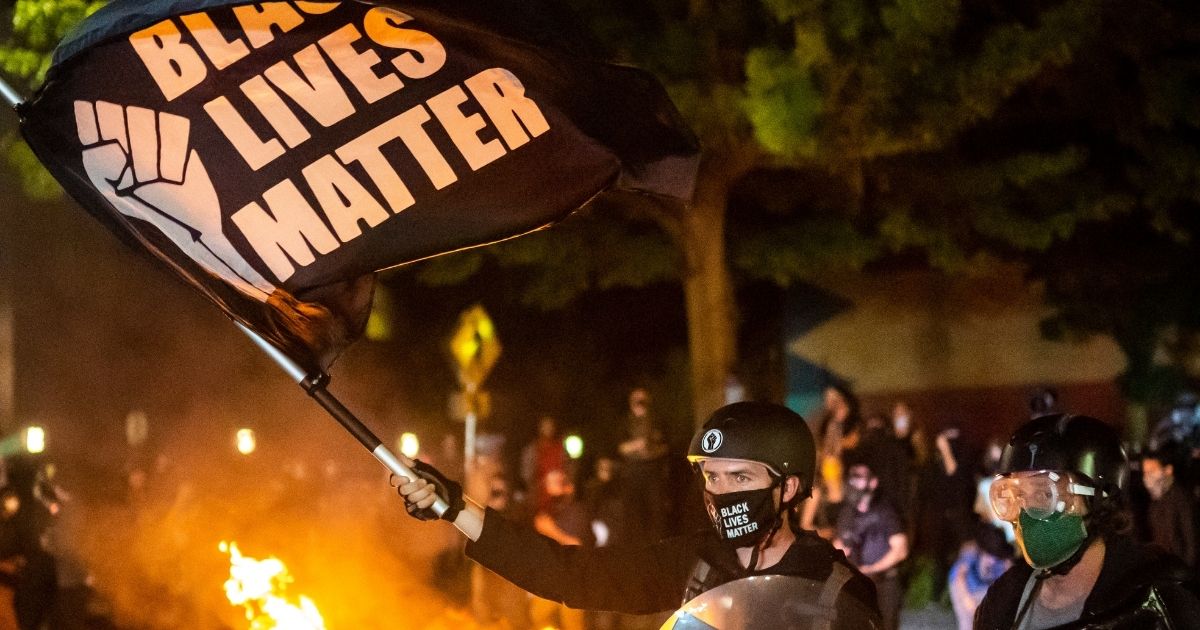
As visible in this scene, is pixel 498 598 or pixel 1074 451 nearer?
pixel 1074 451

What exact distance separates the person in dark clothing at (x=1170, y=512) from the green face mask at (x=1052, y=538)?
7600 millimetres

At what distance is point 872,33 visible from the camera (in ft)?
37.9

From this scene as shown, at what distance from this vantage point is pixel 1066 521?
3.83 m

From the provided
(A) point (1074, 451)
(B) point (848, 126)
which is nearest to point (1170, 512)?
(B) point (848, 126)

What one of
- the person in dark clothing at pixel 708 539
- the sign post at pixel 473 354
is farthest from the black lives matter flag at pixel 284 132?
the sign post at pixel 473 354

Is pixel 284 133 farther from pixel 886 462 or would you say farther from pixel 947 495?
pixel 947 495

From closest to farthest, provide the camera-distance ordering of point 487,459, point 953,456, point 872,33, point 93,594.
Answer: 1. point 872,33
2. point 487,459
3. point 953,456
4. point 93,594

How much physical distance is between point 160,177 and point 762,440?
2146 millimetres

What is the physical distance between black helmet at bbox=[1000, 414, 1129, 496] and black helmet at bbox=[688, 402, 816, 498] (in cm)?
65

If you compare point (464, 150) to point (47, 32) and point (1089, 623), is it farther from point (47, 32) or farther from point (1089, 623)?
point (47, 32)

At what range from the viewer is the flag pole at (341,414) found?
4.37m

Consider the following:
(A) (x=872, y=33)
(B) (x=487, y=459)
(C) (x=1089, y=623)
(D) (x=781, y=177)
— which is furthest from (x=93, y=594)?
(C) (x=1089, y=623)

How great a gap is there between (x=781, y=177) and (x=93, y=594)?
9.02 metres

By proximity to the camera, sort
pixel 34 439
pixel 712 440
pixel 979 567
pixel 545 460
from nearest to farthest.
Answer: pixel 712 440, pixel 979 567, pixel 545 460, pixel 34 439
